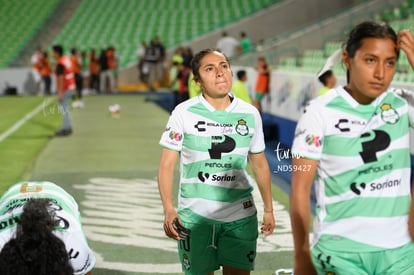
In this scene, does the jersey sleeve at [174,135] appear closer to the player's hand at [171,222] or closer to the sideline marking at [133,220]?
the player's hand at [171,222]

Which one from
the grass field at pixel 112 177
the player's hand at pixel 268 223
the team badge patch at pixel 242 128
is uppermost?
the team badge patch at pixel 242 128

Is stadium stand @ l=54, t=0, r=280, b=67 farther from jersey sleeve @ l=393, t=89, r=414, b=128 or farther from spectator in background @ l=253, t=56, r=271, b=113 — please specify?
jersey sleeve @ l=393, t=89, r=414, b=128

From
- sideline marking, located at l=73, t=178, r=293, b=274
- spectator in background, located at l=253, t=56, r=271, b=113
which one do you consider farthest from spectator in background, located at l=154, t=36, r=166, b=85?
sideline marking, located at l=73, t=178, r=293, b=274

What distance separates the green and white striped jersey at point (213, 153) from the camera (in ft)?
16.9

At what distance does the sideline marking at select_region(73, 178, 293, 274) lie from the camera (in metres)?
7.83

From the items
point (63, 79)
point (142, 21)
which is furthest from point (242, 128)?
point (142, 21)

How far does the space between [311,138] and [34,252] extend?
143cm

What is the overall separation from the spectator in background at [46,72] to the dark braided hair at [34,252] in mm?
33428

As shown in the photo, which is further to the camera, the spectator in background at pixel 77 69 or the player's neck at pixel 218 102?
the spectator in background at pixel 77 69

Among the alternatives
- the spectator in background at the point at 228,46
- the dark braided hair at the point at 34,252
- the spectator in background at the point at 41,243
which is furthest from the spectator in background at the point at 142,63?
the dark braided hair at the point at 34,252

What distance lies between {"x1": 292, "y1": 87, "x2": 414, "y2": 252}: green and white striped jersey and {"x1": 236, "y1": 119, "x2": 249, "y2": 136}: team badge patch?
1545 millimetres

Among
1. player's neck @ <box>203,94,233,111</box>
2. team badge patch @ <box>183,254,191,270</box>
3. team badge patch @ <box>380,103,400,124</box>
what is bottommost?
team badge patch @ <box>183,254,191,270</box>

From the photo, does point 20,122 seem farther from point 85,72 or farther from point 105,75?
point 85,72

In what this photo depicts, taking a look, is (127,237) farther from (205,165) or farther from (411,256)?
(411,256)
